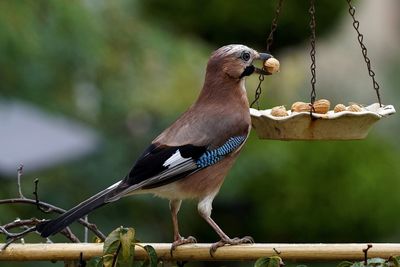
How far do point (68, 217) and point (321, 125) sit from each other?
1.16 metres

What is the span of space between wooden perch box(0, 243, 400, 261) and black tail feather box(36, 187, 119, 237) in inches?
3.7

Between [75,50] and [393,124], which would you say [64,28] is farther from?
[393,124]

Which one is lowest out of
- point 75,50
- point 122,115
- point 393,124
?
point 393,124

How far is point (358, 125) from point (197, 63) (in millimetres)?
5715

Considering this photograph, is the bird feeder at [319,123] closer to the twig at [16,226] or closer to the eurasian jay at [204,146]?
the eurasian jay at [204,146]

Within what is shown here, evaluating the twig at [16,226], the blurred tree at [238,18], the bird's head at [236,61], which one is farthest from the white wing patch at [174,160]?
the blurred tree at [238,18]

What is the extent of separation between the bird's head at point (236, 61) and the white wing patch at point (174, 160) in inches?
19.8

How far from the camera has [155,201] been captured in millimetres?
9820

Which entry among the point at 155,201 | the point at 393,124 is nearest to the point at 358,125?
the point at 155,201

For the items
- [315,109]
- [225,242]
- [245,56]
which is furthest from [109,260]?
[245,56]

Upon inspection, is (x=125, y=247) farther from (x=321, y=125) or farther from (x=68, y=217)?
(x=321, y=125)

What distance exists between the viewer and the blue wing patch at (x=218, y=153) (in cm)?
484

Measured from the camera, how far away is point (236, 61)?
5.07 m

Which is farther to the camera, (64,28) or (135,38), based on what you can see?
(135,38)
